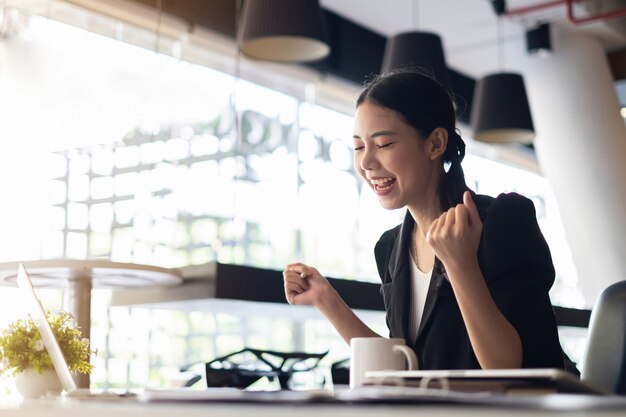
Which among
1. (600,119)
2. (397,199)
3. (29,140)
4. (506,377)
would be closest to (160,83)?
(29,140)

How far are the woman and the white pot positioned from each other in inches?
19.5

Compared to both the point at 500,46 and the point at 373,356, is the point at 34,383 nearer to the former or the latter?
the point at 373,356

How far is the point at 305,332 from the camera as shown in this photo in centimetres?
676

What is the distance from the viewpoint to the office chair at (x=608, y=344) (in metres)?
1.69

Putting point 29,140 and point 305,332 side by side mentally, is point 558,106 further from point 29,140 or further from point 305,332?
point 29,140

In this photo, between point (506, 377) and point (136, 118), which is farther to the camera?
point (136, 118)

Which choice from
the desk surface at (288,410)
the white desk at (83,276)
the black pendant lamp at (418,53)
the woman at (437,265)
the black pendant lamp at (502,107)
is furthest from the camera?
the black pendant lamp at (502,107)

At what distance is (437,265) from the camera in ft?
5.87

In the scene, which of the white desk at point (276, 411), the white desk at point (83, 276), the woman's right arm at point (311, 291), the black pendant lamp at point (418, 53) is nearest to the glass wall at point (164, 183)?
the white desk at point (83, 276)

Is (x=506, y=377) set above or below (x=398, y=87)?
below

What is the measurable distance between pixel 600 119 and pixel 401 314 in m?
4.67

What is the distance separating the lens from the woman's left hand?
1.34 m

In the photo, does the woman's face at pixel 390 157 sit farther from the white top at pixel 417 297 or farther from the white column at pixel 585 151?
the white column at pixel 585 151

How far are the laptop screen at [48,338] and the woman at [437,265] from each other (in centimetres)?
52
